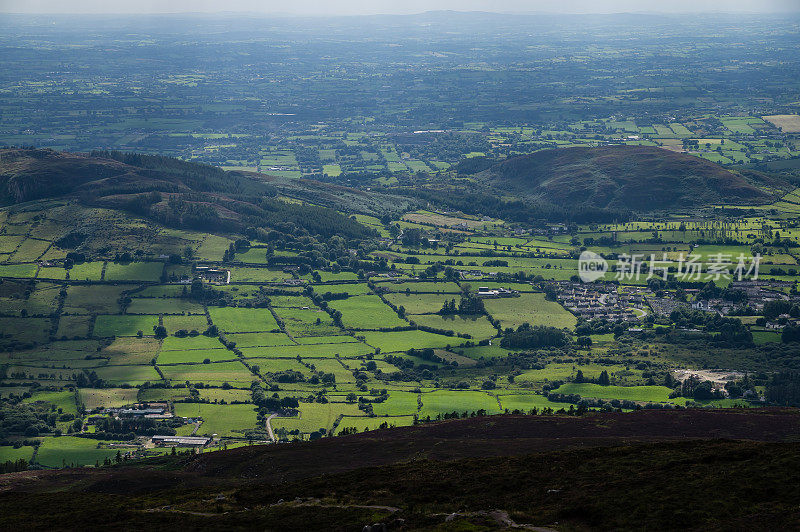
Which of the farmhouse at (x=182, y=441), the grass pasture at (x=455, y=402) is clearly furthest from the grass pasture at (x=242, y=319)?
the farmhouse at (x=182, y=441)

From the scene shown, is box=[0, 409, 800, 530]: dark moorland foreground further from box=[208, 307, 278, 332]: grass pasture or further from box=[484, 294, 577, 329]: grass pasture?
box=[484, 294, 577, 329]: grass pasture

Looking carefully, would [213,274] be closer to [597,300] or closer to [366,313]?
[366,313]

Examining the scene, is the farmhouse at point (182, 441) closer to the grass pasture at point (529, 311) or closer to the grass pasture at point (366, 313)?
the grass pasture at point (366, 313)

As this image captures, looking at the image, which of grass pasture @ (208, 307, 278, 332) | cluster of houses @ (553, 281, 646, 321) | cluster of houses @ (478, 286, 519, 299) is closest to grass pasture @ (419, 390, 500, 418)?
grass pasture @ (208, 307, 278, 332)

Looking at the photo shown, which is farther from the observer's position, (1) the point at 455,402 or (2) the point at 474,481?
(1) the point at 455,402

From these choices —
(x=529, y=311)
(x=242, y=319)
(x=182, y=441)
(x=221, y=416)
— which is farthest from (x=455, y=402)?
(x=242, y=319)

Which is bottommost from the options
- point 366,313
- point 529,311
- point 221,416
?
point 221,416

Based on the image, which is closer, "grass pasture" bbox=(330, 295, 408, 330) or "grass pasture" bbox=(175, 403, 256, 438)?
"grass pasture" bbox=(175, 403, 256, 438)

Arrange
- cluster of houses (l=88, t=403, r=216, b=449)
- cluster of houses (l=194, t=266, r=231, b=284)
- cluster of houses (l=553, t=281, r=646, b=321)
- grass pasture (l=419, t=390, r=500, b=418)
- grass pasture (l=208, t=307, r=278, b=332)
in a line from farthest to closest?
cluster of houses (l=194, t=266, r=231, b=284), cluster of houses (l=553, t=281, r=646, b=321), grass pasture (l=208, t=307, r=278, b=332), grass pasture (l=419, t=390, r=500, b=418), cluster of houses (l=88, t=403, r=216, b=449)
